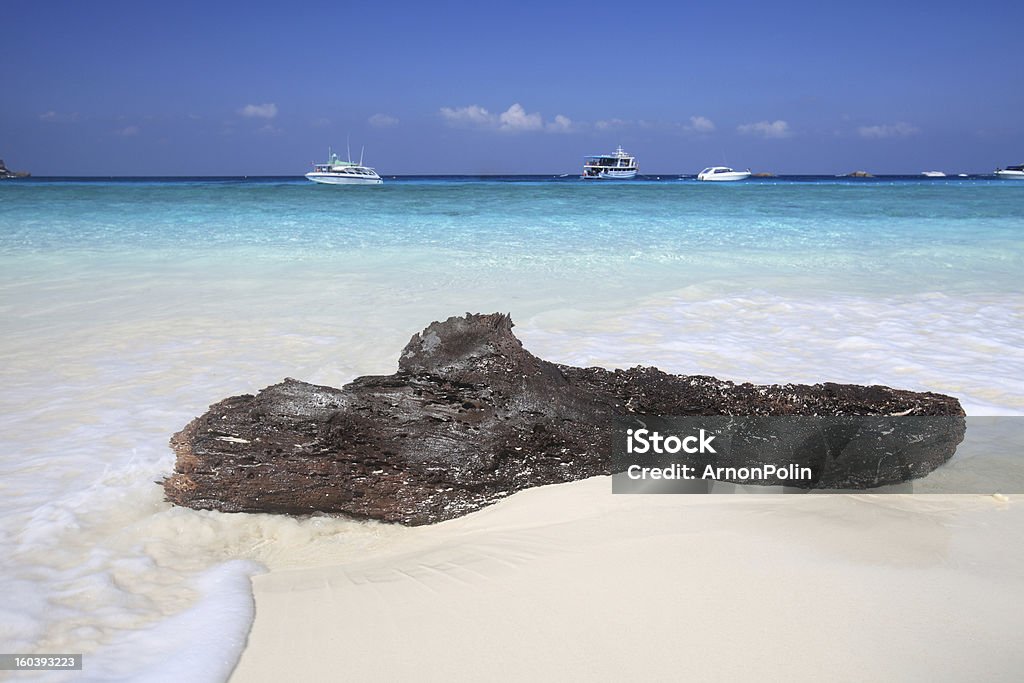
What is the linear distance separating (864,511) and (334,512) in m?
1.81

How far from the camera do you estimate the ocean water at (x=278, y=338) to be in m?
2.18

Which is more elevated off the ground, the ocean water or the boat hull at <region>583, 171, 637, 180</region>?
the boat hull at <region>583, 171, 637, 180</region>

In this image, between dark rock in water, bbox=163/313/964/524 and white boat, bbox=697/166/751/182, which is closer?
dark rock in water, bbox=163/313/964/524

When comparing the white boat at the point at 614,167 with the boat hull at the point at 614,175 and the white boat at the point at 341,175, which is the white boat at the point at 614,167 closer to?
the boat hull at the point at 614,175

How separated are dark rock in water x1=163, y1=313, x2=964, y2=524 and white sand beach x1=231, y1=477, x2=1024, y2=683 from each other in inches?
4.1

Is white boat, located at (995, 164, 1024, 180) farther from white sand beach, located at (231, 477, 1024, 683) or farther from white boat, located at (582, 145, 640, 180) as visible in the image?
white sand beach, located at (231, 477, 1024, 683)

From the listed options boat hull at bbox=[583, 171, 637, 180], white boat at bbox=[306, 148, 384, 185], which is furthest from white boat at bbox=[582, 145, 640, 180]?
white boat at bbox=[306, 148, 384, 185]

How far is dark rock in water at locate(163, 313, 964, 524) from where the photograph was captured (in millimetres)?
2438

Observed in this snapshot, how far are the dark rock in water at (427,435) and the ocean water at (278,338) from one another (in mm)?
130

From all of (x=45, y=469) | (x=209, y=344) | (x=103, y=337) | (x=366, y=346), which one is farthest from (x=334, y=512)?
(x=103, y=337)

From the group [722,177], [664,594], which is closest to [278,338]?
[664,594]

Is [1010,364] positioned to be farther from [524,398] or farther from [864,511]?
[524,398]

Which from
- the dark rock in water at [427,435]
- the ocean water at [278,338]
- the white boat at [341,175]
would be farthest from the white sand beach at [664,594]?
the white boat at [341,175]

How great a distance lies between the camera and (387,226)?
16.1 m
